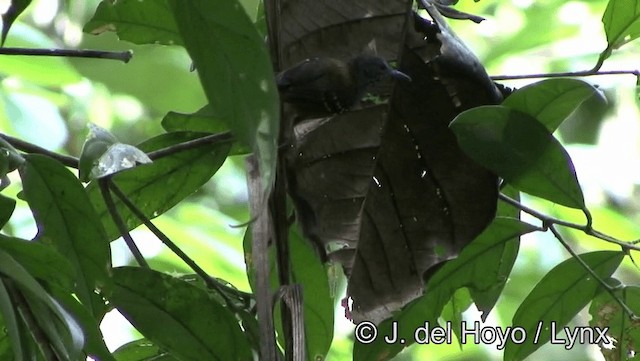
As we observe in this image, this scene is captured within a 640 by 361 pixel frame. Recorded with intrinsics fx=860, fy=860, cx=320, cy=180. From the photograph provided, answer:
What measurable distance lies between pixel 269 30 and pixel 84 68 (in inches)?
35.0

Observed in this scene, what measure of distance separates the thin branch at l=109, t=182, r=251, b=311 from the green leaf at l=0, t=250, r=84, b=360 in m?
0.10

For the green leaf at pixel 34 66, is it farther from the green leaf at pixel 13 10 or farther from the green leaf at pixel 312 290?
the green leaf at pixel 13 10

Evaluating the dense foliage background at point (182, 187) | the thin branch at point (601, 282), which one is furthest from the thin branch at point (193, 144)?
the thin branch at point (601, 282)

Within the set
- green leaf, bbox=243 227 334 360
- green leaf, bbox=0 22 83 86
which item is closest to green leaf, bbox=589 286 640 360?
green leaf, bbox=243 227 334 360

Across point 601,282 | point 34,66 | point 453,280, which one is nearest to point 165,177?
point 453,280

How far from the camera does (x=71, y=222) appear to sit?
54 centimetres

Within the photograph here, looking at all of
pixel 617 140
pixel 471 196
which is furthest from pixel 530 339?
pixel 617 140

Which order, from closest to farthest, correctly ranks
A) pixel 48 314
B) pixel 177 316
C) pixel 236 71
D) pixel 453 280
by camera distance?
pixel 236 71
pixel 48 314
pixel 177 316
pixel 453 280

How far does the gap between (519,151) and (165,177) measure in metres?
0.26

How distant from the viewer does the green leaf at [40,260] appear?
1.60 feet

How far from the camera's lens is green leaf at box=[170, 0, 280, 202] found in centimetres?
37

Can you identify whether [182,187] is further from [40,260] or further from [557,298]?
[557,298]

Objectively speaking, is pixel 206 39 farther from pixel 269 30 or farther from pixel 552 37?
pixel 552 37

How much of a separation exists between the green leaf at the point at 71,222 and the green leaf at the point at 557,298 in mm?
358
